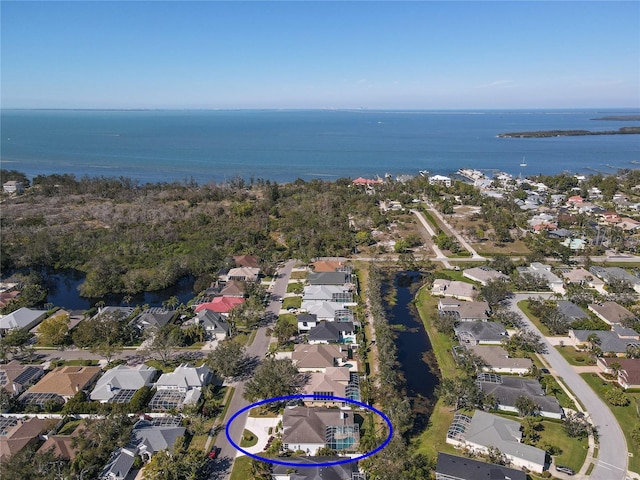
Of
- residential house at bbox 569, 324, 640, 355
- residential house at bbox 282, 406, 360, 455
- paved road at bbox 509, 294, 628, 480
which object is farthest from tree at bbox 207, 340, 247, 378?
residential house at bbox 569, 324, 640, 355

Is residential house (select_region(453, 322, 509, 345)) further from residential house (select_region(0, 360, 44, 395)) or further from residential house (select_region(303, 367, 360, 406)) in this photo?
residential house (select_region(0, 360, 44, 395))

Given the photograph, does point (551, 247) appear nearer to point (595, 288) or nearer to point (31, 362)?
point (595, 288)

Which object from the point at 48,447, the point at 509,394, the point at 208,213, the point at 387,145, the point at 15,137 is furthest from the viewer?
the point at 15,137

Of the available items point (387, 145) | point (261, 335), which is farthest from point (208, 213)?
point (387, 145)

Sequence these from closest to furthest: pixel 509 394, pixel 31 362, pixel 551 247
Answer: pixel 509 394
pixel 31 362
pixel 551 247

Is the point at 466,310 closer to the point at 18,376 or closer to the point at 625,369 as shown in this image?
the point at 625,369
